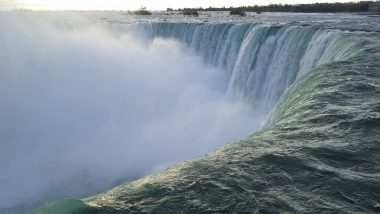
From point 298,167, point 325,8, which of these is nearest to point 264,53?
point 298,167

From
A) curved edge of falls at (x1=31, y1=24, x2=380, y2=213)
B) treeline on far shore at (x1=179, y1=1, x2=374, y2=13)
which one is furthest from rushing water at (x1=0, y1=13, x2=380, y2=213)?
treeline on far shore at (x1=179, y1=1, x2=374, y2=13)

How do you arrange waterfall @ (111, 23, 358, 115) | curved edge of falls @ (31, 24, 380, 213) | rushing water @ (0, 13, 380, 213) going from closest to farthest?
curved edge of falls @ (31, 24, 380, 213), rushing water @ (0, 13, 380, 213), waterfall @ (111, 23, 358, 115)

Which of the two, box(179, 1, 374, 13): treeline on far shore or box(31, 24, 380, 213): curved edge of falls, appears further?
box(179, 1, 374, 13): treeline on far shore

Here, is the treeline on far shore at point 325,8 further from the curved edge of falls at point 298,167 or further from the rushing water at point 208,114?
the curved edge of falls at point 298,167

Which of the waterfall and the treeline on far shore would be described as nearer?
the waterfall

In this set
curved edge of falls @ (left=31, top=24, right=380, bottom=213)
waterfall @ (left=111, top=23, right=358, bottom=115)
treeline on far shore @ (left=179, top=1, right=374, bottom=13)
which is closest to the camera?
curved edge of falls @ (left=31, top=24, right=380, bottom=213)

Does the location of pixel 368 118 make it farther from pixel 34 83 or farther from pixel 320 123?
pixel 34 83

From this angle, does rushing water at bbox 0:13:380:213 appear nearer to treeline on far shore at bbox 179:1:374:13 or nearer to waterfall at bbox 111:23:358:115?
waterfall at bbox 111:23:358:115

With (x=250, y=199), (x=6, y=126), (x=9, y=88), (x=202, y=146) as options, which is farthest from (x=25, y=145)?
(x=250, y=199)

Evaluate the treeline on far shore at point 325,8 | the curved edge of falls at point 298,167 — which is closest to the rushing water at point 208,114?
the curved edge of falls at point 298,167
